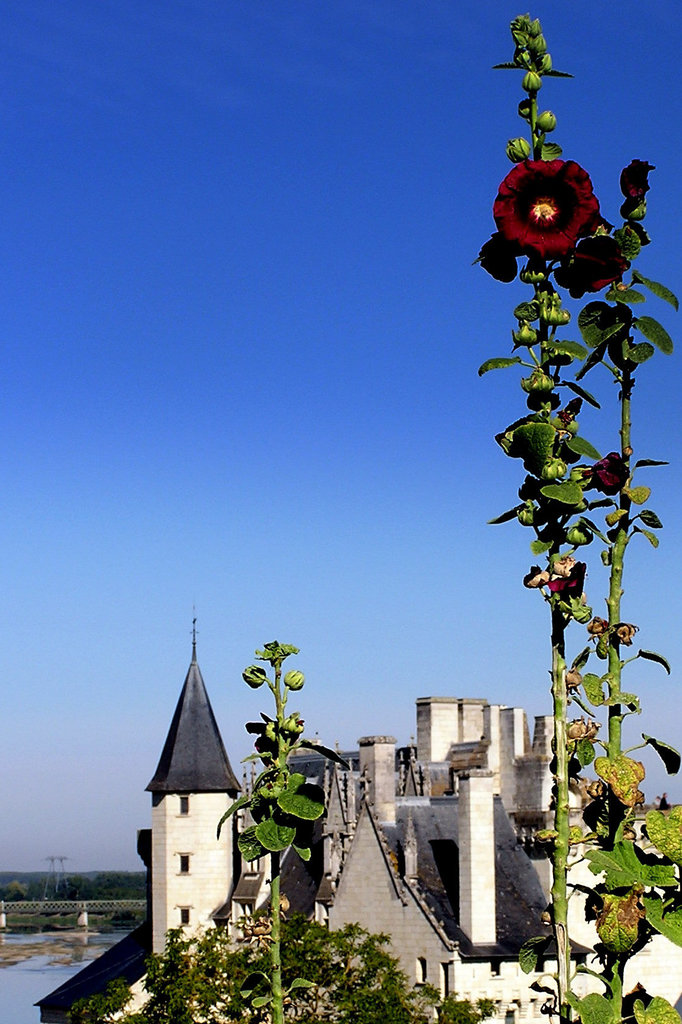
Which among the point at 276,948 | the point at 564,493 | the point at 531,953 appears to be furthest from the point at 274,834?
the point at 564,493

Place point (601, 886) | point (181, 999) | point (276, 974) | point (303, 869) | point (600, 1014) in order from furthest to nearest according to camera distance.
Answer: point (303, 869)
point (181, 999)
point (276, 974)
point (601, 886)
point (600, 1014)

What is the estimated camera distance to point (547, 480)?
5.39 metres

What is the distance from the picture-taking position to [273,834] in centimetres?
691

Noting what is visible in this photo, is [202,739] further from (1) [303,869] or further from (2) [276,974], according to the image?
(2) [276,974]

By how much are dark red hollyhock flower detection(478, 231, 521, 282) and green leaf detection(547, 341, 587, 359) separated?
338mm

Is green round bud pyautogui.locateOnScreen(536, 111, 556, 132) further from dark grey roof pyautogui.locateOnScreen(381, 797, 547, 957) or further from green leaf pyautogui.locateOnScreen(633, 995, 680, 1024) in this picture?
dark grey roof pyautogui.locateOnScreen(381, 797, 547, 957)

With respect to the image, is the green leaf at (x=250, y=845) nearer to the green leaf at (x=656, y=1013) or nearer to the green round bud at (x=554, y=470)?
the green leaf at (x=656, y=1013)

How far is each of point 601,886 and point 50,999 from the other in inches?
1711

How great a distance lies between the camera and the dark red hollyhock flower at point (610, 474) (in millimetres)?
5473

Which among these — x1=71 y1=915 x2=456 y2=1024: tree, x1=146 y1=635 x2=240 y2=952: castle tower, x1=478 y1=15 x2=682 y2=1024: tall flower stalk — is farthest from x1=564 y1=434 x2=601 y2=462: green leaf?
x1=146 y1=635 x2=240 y2=952: castle tower

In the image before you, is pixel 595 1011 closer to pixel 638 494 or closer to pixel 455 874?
pixel 638 494

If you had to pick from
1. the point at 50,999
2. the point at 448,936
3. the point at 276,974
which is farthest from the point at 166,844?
the point at 276,974

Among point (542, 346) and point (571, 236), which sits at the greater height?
point (571, 236)

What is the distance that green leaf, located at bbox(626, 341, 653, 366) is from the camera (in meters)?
5.52
